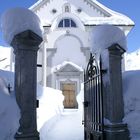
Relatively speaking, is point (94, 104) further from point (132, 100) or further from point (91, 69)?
point (132, 100)

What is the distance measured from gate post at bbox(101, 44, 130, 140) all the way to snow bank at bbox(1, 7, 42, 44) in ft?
6.37

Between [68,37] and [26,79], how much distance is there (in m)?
16.5

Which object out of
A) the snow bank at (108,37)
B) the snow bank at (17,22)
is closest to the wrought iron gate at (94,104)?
the snow bank at (108,37)

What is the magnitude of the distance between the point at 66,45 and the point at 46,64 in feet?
7.88

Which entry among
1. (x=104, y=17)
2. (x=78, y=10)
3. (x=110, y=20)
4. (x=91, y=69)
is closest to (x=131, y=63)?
(x=104, y=17)

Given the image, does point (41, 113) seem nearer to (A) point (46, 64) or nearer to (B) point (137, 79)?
(B) point (137, 79)

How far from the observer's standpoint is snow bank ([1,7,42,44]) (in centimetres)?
559

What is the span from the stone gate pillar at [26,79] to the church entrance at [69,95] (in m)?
15.3

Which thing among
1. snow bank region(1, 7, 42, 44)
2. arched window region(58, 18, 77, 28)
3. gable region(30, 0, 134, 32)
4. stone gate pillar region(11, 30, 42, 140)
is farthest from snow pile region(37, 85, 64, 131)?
gable region(30, 0, 134, 32)

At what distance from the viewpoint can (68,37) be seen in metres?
21.8

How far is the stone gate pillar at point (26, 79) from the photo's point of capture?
5.46 m

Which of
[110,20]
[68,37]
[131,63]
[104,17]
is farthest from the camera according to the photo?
[131,63]

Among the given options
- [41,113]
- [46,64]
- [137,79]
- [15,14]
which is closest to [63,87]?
[46,64]

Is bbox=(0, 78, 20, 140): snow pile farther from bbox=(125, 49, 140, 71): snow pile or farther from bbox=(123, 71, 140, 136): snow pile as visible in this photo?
bbox=(125, 49, 140, 71): snow pile
